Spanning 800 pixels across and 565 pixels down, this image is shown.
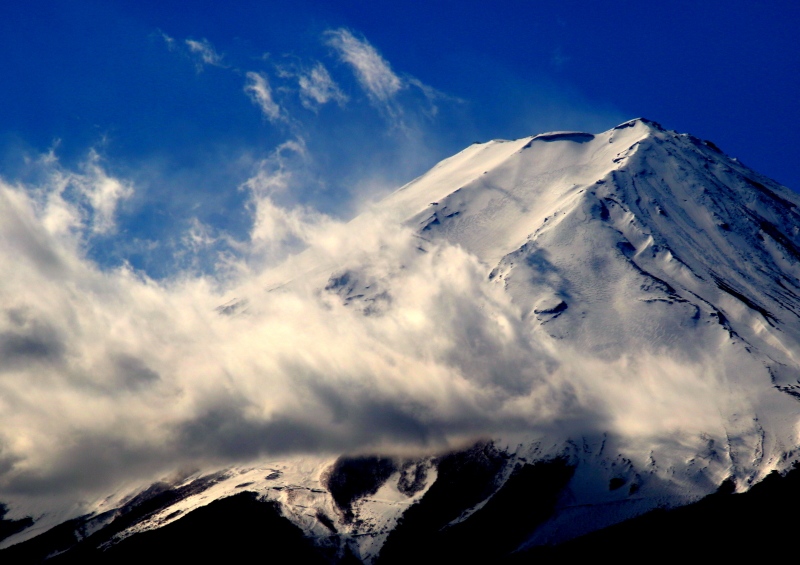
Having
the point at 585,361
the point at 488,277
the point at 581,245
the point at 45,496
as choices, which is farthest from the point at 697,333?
the point at 45,496

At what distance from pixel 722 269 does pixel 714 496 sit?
239 ft

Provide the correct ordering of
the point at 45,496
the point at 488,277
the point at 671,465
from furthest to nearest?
the point at 488,277, the point at 45,496, the point at 671,465

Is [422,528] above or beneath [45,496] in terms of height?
beneath

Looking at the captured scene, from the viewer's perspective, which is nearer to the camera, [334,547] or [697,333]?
[334,547]

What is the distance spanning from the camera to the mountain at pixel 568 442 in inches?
5433

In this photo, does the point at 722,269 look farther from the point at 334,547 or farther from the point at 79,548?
the point at 79,548

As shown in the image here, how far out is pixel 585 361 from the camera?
173m

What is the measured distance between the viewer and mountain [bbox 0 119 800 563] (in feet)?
453

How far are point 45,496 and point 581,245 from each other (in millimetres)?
156289

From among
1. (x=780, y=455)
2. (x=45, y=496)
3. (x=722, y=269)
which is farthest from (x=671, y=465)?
(x=45, y=496)

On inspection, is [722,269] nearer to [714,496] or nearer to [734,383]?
[734,383]

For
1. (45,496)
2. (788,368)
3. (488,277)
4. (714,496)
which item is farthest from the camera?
(488,277)

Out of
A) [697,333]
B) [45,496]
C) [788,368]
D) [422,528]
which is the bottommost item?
[422,528]

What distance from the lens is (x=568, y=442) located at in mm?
155125
